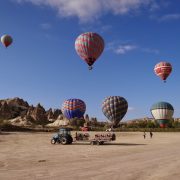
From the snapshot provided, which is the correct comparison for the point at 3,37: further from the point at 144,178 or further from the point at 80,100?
the point at 144,178

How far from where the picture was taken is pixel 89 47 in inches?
2506

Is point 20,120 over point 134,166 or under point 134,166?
over

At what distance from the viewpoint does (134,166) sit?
20.9 m

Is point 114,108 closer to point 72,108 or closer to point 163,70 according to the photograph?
point 72,108

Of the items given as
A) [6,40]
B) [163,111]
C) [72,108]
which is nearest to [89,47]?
[6,40]

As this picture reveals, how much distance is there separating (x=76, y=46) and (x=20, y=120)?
333 ft

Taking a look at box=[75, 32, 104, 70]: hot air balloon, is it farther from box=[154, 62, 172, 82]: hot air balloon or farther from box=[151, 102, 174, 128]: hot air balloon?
box=[151, 102, 174, 128]: hot air balloon

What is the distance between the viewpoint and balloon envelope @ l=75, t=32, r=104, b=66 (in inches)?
2511

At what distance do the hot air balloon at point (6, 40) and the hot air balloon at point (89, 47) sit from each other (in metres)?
23.0

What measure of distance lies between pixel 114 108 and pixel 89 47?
3283 cm

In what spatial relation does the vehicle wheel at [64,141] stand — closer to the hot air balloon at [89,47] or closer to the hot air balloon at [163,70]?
the hot air balloon at [89,47]

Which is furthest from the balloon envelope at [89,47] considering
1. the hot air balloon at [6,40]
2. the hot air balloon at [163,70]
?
the hot air balloon at [163,70]

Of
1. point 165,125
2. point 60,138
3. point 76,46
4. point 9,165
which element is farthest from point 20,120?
point 9,165

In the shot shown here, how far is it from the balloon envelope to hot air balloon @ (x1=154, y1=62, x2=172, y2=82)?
86.9ft
